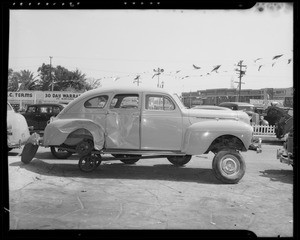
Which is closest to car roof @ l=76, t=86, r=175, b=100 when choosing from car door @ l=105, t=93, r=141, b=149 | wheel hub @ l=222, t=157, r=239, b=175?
car door @ l=105, t=93, r=141, b=149

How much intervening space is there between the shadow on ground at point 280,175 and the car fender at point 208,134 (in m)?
1.15

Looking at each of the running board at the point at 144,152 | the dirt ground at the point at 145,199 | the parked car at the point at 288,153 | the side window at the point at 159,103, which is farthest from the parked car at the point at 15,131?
the parked car at the point at 288,153

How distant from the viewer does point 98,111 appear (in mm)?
6145

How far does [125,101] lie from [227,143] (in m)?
2.37

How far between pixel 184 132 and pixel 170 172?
1104 mm

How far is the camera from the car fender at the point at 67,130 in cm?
600

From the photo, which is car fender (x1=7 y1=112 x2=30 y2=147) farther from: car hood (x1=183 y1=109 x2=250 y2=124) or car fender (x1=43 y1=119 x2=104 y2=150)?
car hood (x1=183 y1=109 x2=250 y2=124)

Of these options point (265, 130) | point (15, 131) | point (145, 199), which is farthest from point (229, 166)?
point (265, 130)

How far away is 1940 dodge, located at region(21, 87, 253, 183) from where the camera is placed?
5895 millimetres

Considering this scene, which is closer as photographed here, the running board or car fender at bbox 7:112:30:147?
the running board

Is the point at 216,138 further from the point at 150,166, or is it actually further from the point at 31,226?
the point at 31,226

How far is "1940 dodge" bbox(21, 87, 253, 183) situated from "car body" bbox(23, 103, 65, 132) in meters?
5.88

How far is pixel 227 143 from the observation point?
613 cm

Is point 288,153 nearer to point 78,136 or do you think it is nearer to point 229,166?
point 229,166
